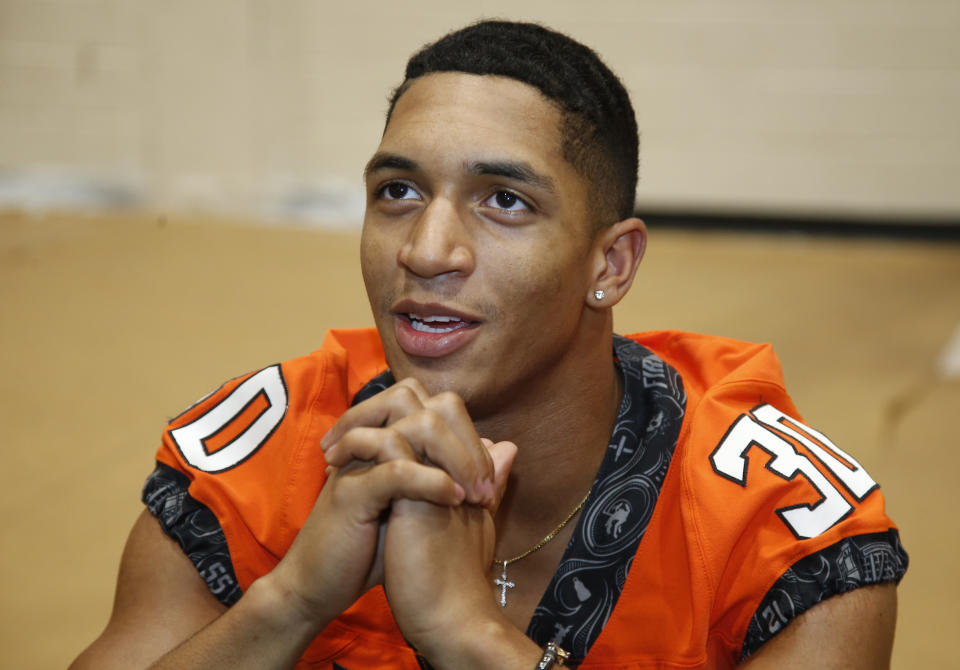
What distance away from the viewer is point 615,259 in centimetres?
174

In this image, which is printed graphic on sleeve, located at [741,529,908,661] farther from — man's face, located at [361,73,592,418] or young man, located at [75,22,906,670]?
man's face, located at [361,73,592,418]

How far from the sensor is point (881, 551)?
1.44m

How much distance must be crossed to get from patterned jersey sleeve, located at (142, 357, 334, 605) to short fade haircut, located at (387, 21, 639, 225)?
20.5 inches

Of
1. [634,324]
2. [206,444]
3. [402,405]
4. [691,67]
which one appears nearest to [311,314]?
[634,324]

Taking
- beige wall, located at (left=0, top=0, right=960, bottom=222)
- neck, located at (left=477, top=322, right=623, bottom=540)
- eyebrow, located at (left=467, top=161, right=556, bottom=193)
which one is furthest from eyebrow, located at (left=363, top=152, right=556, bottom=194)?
beige wall, located at (left=0, top=0, right=960, bottom=222)

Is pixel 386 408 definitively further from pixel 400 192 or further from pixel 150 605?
pixel 150 605

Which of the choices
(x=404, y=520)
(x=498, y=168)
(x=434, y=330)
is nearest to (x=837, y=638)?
(x=404, y=520)

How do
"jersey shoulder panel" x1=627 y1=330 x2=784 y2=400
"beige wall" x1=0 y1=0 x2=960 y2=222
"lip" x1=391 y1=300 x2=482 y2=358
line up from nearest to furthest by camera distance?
1. "lip" x1=391 y1=300 x2=482 y2=358
2. "jersey shoulder panel" x1=627 y1=330 x2=784 y2=400
3. "beige wall" x1=0 y1=0 x2=960 y2=222

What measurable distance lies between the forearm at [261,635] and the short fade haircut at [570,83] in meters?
0.77

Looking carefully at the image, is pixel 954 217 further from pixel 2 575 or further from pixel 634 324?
pixel 2 575

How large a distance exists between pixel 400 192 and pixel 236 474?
1.69 feet

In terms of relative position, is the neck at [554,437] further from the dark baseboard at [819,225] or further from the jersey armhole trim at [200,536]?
the dark baseboard at [819,225]

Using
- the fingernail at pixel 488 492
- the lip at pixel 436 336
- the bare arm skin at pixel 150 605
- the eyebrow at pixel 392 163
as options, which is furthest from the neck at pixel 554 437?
the bare arm skin at pixel 150 605

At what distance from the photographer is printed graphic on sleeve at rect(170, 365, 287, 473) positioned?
1680mm
